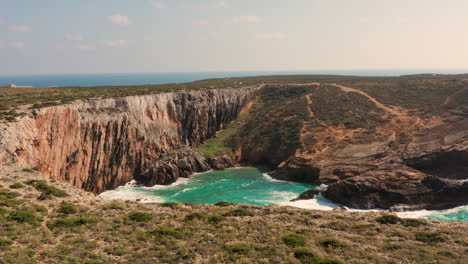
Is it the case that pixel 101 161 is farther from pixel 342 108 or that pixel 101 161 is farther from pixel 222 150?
pixel 342 108

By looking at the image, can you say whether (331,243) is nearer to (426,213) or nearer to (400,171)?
(426,213)

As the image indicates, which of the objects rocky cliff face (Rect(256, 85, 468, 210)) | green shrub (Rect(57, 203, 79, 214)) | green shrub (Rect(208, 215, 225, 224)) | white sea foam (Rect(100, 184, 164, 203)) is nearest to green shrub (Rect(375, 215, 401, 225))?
green shrub (Rect(208, 215, 225, 224))

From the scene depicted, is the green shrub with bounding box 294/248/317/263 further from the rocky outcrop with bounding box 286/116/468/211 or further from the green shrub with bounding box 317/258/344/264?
the rocky outcrop with bounding box 286/116/468/211

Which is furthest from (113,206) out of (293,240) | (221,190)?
(221,190)

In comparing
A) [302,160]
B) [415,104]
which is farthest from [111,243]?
[415,104]

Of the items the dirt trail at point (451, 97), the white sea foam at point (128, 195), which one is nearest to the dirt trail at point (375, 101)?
the dirt trail at point (451, 97)

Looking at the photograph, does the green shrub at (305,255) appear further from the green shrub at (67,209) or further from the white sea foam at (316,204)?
the white sea foam at (316,204)
